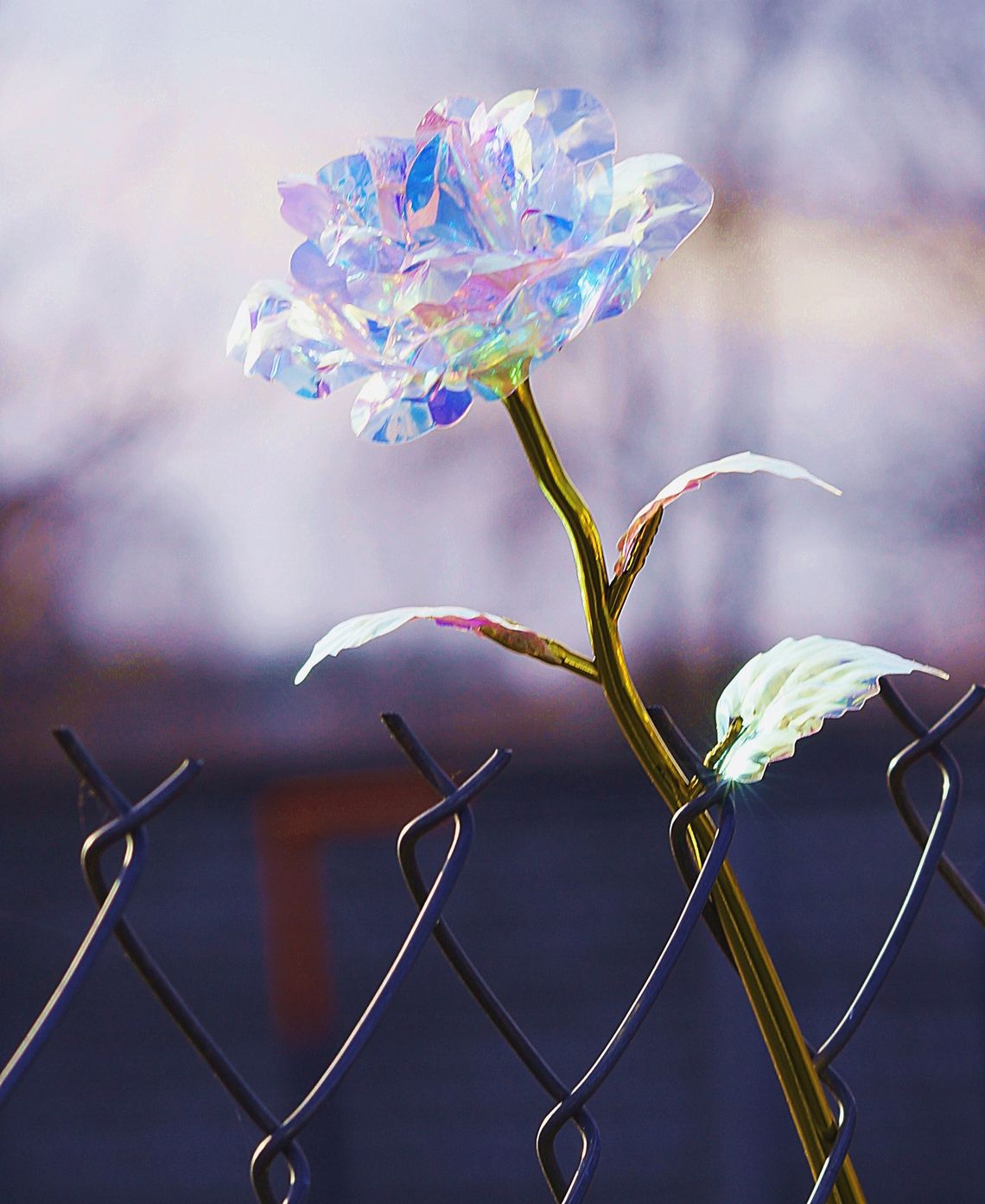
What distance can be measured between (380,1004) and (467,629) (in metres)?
0.12

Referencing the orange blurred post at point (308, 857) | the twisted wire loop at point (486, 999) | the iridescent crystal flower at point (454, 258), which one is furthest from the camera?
the orange blurred post at point (308, 857)

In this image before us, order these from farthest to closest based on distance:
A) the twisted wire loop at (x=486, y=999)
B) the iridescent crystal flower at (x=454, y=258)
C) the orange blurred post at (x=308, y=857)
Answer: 1. the orange blurred post at (x=308, y=857)
2. the twisted wire loop at (x=486, y=999)
3. the iridescent crystal flower at (x=454, y=258)

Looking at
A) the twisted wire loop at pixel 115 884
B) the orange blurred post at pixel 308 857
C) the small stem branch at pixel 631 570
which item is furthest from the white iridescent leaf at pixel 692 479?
A: the orange blurred post at pixel 308 857

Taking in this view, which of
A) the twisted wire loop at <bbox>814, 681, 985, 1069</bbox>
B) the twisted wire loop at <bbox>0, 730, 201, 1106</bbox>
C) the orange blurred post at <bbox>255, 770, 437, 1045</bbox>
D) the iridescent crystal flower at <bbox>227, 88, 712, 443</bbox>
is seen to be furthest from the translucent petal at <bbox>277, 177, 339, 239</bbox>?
the orange blurred post at <bbox>255, 770, 437, 1045</bbox>

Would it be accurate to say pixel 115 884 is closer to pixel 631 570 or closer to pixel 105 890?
pixel 105 890

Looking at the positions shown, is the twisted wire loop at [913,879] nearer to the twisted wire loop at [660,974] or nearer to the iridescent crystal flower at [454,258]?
the twisted wire loop at [660,974]

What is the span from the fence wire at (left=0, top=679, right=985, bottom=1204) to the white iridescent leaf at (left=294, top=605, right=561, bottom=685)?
4 centimetres

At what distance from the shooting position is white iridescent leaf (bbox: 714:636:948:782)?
246 mm

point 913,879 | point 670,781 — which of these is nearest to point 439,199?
point 670,781

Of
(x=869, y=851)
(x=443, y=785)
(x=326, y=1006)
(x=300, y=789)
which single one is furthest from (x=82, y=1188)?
(x=443, y=785)

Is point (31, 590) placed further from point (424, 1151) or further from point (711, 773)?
point (711, 773)

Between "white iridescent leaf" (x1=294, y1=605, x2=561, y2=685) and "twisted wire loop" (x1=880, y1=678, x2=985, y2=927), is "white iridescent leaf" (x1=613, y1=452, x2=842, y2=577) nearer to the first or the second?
"white iridescent leaf" (x1=294, y1=605, x2=561, y2=685)

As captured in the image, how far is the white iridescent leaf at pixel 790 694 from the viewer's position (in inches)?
9.7

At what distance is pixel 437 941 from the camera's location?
318mm
